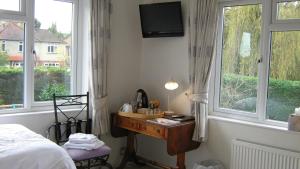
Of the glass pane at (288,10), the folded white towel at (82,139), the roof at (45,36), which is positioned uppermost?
the glass pane at (288,10)

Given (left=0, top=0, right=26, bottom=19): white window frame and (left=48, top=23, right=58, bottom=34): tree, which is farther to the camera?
(left=48, top=23, right=58, bottom=34): tree

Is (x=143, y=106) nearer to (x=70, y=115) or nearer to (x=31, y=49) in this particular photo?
(x=70, y=115)

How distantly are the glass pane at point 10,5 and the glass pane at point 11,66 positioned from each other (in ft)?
0.46

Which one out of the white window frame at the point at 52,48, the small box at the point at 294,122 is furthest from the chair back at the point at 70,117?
the small box at the point at 294,122

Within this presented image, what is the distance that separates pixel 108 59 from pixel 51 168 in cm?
196

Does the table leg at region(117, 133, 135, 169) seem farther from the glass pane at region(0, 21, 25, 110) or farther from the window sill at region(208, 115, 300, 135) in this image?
the glass pane at region(0, 21, 25, 110)

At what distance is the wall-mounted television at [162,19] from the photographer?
12.4 feet

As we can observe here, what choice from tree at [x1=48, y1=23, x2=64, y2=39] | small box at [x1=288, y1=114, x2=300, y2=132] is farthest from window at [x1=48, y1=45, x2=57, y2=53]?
small box at [x1=288, y1=114, x2=300, y2=132]

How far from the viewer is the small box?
294 centimetres

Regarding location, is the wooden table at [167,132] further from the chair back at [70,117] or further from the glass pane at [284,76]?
the glass pane at [284,76]

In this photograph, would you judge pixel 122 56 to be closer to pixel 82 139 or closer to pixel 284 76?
pixel 82 139

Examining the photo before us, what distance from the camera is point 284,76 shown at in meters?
Answer: 3.21

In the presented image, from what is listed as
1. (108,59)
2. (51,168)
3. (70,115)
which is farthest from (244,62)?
(51,168)

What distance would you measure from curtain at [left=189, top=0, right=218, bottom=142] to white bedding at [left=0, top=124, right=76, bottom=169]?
65.5 inches
